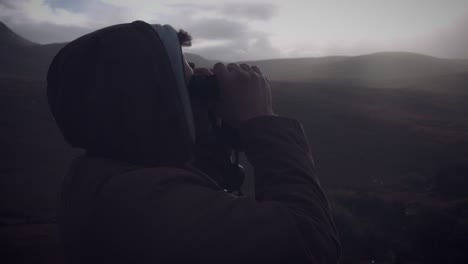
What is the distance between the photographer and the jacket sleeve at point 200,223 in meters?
1.10

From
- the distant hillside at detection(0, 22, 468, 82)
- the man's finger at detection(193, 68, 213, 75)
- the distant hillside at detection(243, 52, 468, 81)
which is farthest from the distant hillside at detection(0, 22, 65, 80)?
the man's finger at detection(193, 68, 213, 75)

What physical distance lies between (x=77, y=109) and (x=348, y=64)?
85734 millimetres

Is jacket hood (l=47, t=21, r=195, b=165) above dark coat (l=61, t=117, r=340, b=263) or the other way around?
above

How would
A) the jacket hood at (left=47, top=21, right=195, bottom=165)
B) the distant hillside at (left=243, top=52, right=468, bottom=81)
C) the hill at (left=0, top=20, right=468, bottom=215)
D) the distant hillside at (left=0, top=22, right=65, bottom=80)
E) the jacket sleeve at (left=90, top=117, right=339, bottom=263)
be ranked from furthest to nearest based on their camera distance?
1. the distant hillside at (left=243, top=52, right=468, bottom=81)
2. the distant hillside at (left=0, top=22, right=65, bottom=80)
3. the hill at (left=0, top=20, right=468, bottom=215)
4. the jacket hood at (left=47, top=21, right=195, bottom=165)
5. the jacket sleeve at (left=90, top=117, right=339, bottom=263)

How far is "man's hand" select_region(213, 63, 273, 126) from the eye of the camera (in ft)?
4.83

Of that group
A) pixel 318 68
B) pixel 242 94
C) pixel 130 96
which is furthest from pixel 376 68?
pixel 130 96

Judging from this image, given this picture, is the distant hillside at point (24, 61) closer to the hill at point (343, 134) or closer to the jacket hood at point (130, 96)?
the hill at point (343, 134)

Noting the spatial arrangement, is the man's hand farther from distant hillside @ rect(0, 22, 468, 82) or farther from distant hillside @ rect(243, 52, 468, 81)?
distant hillside @ rect(243, 52, 468, 81)

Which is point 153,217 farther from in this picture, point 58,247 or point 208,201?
point 58,247

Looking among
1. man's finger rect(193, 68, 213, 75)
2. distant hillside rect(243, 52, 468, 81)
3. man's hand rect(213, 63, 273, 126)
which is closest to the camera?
man's hand rect(213, 63, 273, 126)

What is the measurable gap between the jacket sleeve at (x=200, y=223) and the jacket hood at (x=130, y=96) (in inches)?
5.5

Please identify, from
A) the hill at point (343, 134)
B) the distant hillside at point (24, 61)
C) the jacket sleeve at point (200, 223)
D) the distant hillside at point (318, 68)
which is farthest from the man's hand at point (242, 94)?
the distant hillside at point (318, 68)

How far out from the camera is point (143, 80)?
1291 millimetres

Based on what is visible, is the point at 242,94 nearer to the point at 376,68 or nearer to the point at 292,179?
the point at 292,179
